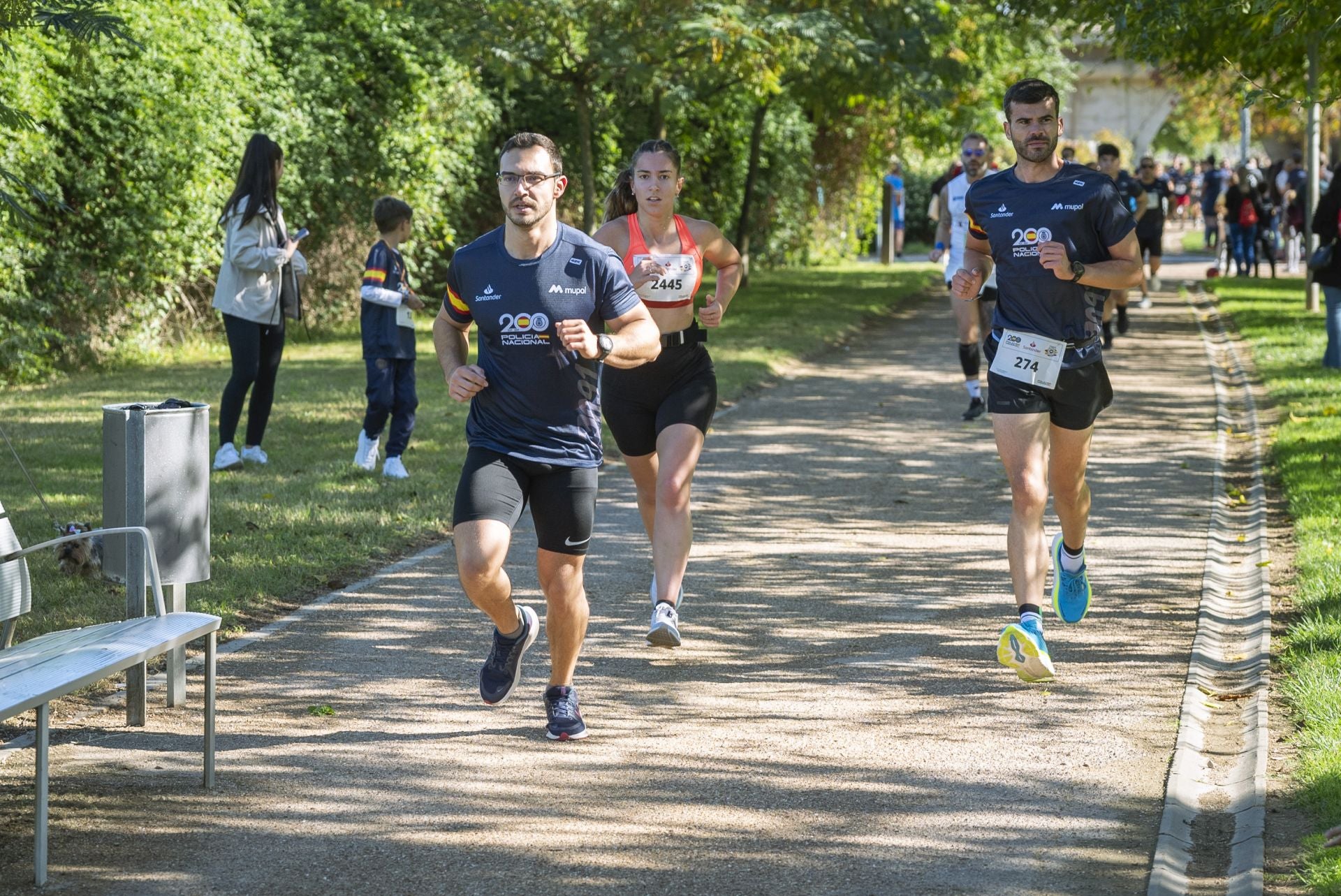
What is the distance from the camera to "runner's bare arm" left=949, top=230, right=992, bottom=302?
6445 mm

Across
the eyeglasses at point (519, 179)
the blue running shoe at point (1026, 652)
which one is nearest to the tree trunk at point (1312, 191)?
the blue running shoe at point (1026, 652)

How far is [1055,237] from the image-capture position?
20.2 feet

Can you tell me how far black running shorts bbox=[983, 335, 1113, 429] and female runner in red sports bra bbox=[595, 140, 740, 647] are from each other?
1146 mm

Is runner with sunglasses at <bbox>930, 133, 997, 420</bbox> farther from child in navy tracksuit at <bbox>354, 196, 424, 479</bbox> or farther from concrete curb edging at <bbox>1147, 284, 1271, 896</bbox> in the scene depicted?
child in navy tracksuit at <bbox>354, 196, 424, 479</bbox>

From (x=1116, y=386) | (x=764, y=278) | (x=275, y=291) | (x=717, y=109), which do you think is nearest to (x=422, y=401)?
(x=275, y=291)

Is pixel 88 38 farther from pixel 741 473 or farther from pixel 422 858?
pixel 741 473

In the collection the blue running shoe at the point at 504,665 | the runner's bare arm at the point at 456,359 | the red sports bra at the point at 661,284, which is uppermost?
the red sports bra at the point at 661,284

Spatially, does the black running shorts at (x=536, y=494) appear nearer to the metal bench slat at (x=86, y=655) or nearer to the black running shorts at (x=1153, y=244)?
the metal bench slat at (x=86, y=655)

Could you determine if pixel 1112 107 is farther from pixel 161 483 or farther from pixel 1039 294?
pixel 161 483

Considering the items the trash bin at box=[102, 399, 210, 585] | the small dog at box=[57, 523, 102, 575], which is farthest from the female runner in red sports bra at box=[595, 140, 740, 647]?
the small dog at box=[57, 523, 102, 575]

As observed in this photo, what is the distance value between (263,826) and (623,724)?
4.77 feet

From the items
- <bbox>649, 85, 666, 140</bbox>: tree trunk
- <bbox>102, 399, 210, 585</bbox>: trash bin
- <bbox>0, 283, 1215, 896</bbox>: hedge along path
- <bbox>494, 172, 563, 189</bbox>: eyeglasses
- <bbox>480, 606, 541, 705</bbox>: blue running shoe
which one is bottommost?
<bbox>0, 283, 1215, 896</bbox>: hedge along path

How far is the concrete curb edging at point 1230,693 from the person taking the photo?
178 inches

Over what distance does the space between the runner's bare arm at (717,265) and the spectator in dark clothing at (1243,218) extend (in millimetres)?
21903
